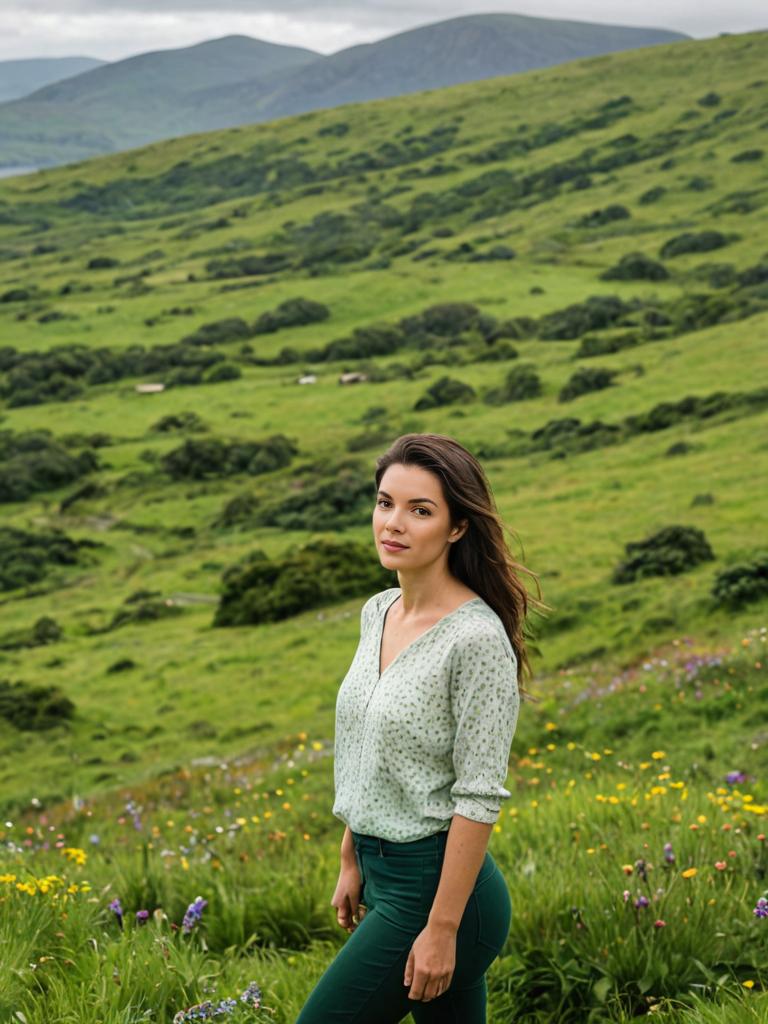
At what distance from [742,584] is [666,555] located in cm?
504

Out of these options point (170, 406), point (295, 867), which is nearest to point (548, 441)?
point (170, 406)

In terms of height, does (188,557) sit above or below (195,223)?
below

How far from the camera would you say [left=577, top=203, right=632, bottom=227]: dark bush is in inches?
4616

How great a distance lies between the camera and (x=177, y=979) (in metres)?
4.86

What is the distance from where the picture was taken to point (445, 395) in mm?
61406

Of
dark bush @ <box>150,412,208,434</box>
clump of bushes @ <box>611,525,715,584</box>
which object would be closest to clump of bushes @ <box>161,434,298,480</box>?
dark bush @ <box>150,412,208,434</box>

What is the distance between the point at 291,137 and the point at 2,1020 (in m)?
206

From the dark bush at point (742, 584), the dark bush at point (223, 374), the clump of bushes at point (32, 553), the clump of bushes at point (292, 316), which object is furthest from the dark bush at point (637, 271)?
the dark bush at point (742, 584)

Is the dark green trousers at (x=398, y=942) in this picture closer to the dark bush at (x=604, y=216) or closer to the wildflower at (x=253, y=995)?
the wildflower at (x=253, y=995)

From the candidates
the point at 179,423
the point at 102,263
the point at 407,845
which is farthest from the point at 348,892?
the point at 102,263

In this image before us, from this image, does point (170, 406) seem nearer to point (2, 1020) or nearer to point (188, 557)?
point (188, 557)

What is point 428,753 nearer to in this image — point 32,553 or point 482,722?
point 482,722

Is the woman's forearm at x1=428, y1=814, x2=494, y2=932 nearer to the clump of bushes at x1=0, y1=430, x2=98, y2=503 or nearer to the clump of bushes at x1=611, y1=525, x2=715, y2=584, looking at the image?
the clump of bushes at x1=611, y1=525, x2=715, y2=584

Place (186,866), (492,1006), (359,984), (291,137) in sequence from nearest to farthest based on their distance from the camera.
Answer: (359,984), (492,1006), (186,866), (291,137)
